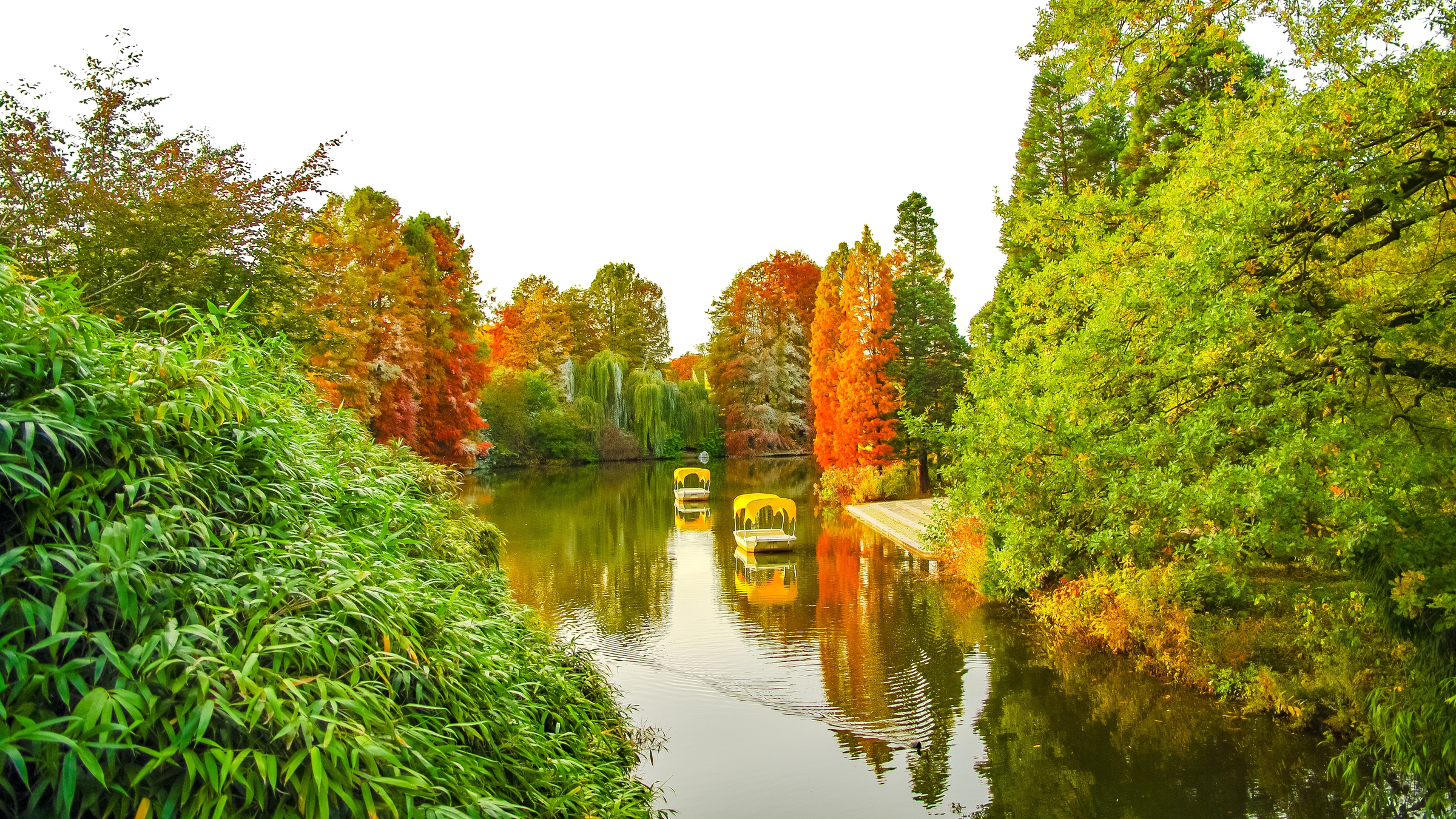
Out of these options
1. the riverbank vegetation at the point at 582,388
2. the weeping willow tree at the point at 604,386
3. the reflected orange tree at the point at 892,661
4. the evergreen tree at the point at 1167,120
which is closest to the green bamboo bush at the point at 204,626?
the reflected orange tree at the point at 892,661

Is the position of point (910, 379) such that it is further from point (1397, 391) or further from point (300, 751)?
point (300, 751)

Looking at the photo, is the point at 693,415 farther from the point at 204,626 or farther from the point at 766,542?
the point at 204,626

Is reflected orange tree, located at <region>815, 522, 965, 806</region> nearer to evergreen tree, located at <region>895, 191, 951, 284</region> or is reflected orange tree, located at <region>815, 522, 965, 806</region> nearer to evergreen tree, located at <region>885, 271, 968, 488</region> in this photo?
evergreen tree, located at <region>885, 271, 968, 488</region>

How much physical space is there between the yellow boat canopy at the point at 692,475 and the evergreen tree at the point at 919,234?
11.9 meters

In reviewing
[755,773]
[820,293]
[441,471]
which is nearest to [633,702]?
[755,773]

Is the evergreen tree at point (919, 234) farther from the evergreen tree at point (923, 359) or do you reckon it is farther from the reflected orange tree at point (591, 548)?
the reflected orange tree at point (591, 548)

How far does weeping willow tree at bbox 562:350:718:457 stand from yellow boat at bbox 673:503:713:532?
834 inches

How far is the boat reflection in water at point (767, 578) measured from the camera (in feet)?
52.3

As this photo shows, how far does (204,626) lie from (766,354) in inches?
1949

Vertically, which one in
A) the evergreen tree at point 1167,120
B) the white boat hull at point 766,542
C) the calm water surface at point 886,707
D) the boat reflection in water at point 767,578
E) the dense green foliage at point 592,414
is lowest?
the calm water surface at point 886,707

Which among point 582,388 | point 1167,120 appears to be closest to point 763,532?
point 1167,120

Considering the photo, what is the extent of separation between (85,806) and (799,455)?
53534mm

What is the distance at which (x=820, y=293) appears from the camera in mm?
33094

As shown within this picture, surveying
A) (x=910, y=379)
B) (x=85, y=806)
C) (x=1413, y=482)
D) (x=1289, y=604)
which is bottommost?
(x=1289, y=604)
